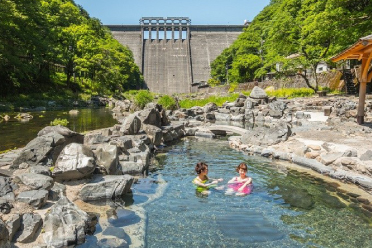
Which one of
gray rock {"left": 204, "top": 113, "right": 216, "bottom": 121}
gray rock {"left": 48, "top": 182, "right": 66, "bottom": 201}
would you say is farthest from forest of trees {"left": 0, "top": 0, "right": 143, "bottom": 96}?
gray rock {"left": 48, "top": 182, "right": 66, "bottom": 201}

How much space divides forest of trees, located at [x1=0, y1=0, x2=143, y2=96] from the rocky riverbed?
17.8m

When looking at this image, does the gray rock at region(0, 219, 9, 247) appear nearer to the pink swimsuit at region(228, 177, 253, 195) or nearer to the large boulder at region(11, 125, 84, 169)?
the large boulder at region(11, 125, 84, 169)

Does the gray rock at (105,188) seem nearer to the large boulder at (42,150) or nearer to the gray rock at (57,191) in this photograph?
the gray rock at (57,191)

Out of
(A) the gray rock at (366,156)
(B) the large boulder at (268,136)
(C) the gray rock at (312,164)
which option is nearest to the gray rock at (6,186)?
(C) the gray rock at (312,164)

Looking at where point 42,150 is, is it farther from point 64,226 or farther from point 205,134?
point 205,134

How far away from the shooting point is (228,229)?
484cm

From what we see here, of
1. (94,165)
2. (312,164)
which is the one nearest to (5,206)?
(94,165)

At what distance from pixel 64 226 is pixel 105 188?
5.41 ft

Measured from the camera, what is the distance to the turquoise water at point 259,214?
4.47m

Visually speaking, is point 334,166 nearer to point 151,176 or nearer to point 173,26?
point 151,176

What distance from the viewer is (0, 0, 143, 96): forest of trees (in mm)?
25453

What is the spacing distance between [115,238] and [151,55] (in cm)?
8371

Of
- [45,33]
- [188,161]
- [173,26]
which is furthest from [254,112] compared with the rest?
[173,26]

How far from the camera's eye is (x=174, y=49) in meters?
86.3
